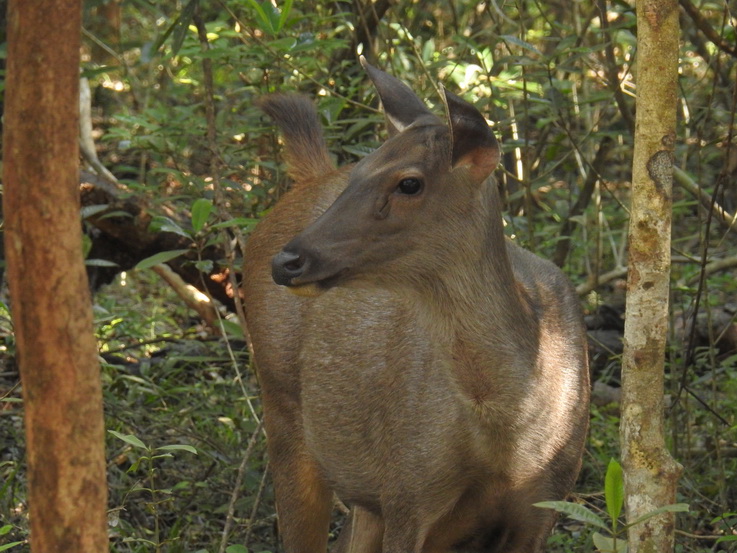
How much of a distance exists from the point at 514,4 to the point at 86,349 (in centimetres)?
382

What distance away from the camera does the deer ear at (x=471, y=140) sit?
12.6ft

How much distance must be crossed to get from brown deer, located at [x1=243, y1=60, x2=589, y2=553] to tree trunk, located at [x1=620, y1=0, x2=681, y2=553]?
597mm

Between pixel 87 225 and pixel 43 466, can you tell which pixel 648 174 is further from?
pixel 87 225

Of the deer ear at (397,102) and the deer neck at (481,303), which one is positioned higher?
the deer ear at (397,102)

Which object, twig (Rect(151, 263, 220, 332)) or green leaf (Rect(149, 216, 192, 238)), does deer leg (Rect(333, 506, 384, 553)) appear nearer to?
green leaf (Rect(149, 216, 192, 238))

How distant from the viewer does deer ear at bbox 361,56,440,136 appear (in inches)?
170

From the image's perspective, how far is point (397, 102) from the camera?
4363mm

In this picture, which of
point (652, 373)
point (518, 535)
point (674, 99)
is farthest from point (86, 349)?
point (518, 535)

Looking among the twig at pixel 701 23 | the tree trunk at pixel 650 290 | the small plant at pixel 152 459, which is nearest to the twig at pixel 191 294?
the small plant at pixel 152 459

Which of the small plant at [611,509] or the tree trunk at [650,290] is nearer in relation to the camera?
the small plant at [611,509]

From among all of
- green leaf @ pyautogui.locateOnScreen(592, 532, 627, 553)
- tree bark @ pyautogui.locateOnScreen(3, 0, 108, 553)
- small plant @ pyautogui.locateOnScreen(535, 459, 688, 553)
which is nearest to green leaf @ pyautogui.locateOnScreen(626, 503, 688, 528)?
small plant @ pyautogui.locateOnScreen(535, 459, 688, 553)

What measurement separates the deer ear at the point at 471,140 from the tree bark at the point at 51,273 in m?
1.72

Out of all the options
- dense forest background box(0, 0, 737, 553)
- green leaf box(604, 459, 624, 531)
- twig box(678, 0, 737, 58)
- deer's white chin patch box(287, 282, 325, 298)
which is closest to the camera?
green leaf box(604, 459, 624, 531)

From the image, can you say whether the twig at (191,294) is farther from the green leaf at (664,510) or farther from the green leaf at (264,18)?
the green leaf at (664,510)
